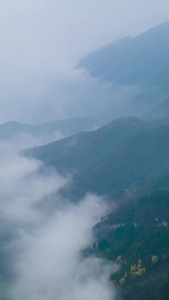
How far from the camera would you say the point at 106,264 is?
136375mm

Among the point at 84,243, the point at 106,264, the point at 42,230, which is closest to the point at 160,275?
the point at 106,264

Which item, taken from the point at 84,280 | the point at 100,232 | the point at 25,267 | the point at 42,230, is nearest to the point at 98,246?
the point at 100,232

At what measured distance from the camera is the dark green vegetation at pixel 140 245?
109375 millimetres

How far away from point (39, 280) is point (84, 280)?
17.9 meters

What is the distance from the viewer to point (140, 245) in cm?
13350

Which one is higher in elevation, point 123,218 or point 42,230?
point 42,230

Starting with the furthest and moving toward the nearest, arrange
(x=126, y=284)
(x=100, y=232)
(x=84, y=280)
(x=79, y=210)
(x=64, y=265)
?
(x=79, y=210) → (x=100, y=232) → (x=64, y=265) → (x=84, y=280) → (x=126, y=284)

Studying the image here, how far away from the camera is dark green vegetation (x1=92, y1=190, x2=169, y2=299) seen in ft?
359

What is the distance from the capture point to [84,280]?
436 ft

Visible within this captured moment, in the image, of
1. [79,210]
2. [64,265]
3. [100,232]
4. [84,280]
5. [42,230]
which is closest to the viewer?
[84,280]

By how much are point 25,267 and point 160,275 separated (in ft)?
199

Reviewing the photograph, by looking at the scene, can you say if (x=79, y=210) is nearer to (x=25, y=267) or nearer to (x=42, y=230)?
(x=42, y=230)

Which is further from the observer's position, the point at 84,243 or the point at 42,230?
the point at 42,230

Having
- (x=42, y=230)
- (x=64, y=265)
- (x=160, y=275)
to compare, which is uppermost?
(x=42, y=230)
